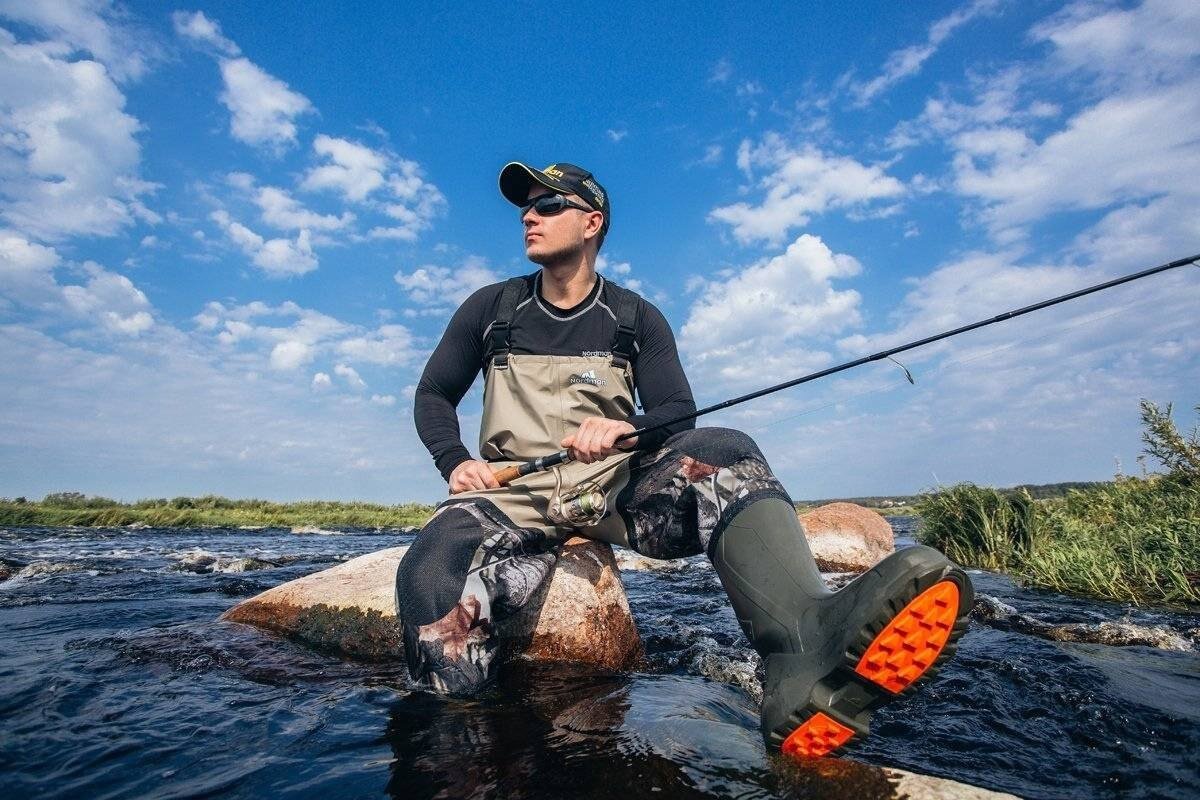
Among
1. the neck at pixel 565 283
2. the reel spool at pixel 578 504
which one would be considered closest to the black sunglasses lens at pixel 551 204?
the neck at pixel 565 283

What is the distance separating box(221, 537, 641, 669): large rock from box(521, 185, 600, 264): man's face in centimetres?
219

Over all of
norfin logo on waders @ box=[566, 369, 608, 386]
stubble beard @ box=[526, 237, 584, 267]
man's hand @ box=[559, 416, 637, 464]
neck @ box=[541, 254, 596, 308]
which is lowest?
man's hand @ box=[559, 416, 637, 464]

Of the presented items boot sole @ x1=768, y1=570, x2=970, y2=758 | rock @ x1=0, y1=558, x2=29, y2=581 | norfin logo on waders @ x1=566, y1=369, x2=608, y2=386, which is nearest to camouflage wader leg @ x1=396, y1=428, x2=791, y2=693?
norfin logo on waders @ x1=566, y1=369, x2=608, y2=386

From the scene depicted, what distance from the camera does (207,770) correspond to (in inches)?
100

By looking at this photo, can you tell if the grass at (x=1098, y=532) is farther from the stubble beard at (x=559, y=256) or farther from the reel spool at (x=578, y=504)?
the stubble beard at (x=559, y=256)

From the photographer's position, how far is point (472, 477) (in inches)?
165

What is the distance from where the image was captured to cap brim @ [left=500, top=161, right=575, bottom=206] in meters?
4.61

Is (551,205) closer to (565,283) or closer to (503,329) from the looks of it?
(565,283)

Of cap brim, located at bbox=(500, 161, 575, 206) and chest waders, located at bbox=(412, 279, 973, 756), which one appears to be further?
cap brim, located at bbox=(500, 161, 575, 206)

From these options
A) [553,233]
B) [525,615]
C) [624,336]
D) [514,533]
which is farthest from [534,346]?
[525,615]

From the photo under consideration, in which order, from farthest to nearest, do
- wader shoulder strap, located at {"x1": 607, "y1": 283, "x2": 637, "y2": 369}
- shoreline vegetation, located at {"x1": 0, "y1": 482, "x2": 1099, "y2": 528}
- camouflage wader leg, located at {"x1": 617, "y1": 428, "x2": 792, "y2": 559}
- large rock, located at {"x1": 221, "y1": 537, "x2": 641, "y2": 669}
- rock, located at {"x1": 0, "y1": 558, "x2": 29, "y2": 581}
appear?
shoreline vegetation, located at {"x1": 0, "y1": 482, "x2": 1099, "y2": 528}, rock, located at {"x1": 0, "y1": 558, "x2": 29, "y2": 581}, wader shoulder strap, located at {"x1": 607, "y1": 283, "x2": 637, "y2": 369}, large rock, located at {"x1": 221, "y1": 537, "x2": 641, "y2": 669}, camouflage wader leg, located at {"x1": 617, "y1": 428, "x2": 792, "y2": 559}

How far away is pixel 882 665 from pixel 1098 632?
4406mm

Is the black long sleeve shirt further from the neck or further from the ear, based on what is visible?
the ear

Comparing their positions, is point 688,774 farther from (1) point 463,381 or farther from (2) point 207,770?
(1) point 463,381
